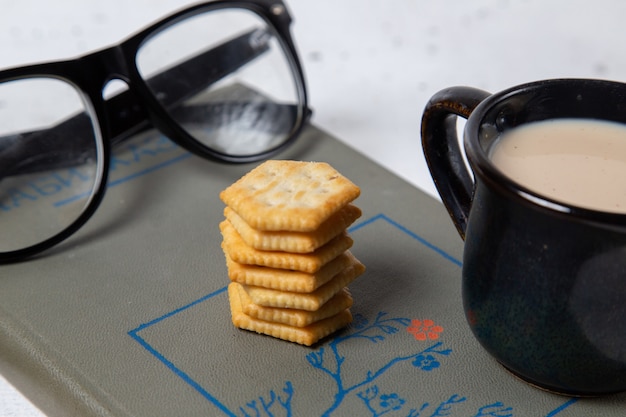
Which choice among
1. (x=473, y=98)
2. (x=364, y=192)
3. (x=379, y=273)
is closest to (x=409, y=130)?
(x=364, y=192)

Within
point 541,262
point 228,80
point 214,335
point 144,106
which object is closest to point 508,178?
point 541,262

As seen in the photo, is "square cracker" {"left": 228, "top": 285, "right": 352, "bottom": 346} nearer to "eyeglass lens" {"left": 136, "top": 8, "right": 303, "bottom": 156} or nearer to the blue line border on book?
the blue line border on book

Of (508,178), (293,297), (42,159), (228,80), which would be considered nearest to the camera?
(508,178)

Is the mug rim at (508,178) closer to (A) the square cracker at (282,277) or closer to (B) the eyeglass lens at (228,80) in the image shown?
(A) the square cracker at (282,277)

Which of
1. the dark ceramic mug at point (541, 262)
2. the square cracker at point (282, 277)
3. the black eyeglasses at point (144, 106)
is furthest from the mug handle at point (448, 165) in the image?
the black eyeglasses at point (144, 106)

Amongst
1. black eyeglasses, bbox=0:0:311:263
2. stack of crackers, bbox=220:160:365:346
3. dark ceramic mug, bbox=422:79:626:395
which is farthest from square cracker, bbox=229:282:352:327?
black eyeglasses, bbox=0:0:311:263

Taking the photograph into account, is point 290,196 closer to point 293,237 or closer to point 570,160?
point 293,237
